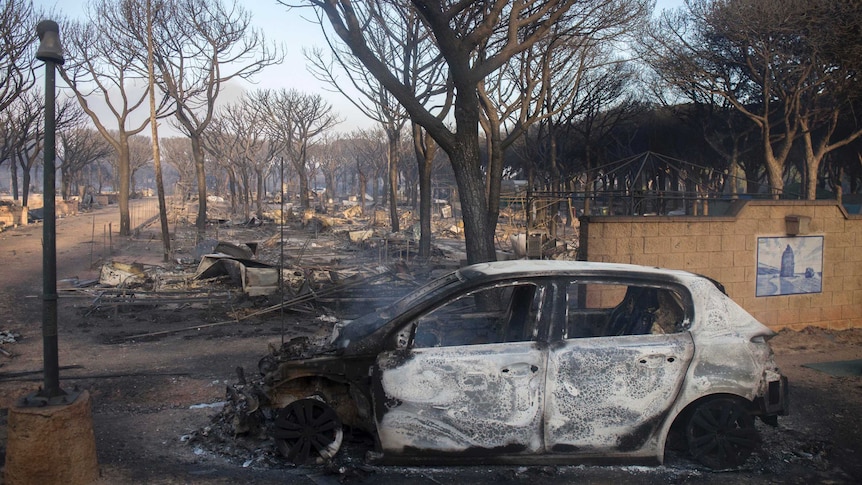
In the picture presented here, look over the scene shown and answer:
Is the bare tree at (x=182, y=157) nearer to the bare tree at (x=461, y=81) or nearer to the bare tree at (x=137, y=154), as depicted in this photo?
the bare tree at (x=137, y=154)

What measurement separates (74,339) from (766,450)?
8399 mm

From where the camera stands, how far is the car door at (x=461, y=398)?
14.7 feet

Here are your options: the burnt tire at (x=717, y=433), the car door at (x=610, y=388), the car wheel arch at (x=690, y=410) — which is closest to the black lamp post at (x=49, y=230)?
the car door at (x=610, y=388)

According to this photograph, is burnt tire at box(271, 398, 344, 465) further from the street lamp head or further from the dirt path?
the street lamp head

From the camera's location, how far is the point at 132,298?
35.7 ft

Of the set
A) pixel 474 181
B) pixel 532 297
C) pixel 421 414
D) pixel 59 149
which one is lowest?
pixel 421 414

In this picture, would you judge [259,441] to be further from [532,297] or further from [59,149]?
[59,149]

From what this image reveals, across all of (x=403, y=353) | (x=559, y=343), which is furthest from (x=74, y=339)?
(x=559, y=343)

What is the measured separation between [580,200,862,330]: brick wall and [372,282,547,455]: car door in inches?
169

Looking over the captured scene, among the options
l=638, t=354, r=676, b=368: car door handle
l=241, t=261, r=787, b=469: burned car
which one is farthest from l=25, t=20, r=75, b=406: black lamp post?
l=638, t=354, r=676, b=368: car door handle

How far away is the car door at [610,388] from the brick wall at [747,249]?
3913 millimetres

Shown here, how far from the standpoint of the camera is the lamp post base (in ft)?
13.5

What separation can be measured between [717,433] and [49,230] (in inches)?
186

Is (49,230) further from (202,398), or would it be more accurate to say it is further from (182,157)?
(182,157)
